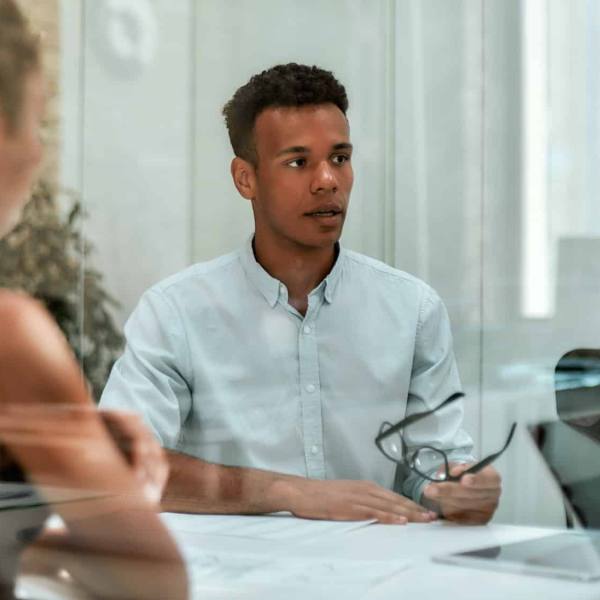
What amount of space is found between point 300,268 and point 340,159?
0.15 m

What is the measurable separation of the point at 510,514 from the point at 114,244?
633mm

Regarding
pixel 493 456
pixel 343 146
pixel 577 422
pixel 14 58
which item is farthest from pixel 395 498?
pixel 14 58

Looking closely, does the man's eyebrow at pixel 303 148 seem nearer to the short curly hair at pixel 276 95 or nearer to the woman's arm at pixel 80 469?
the short curly hair at pixel 276 95

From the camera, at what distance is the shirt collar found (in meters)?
1.48

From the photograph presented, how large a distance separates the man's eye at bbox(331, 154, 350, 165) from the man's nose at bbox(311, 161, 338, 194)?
1cm

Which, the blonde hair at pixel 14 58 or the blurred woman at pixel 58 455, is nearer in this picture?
the blurred woman at pixel 58 455

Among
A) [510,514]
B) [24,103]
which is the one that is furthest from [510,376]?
[24,103]

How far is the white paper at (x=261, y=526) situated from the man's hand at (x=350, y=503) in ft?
0.05

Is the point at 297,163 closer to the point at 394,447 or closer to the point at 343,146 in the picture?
the point at 343,146

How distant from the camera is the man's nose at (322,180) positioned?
4.79 feet

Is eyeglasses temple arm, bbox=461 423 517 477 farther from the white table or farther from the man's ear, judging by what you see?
the man's ear

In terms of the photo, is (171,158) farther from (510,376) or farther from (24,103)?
(510,376)

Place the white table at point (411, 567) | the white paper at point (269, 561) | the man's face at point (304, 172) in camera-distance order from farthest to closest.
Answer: the man's face at point (304, 172), the white paper at point (269, 561), the white table at point (411, 567)

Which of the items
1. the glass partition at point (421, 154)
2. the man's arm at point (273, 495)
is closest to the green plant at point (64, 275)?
the glass partition at point (421, 154)
